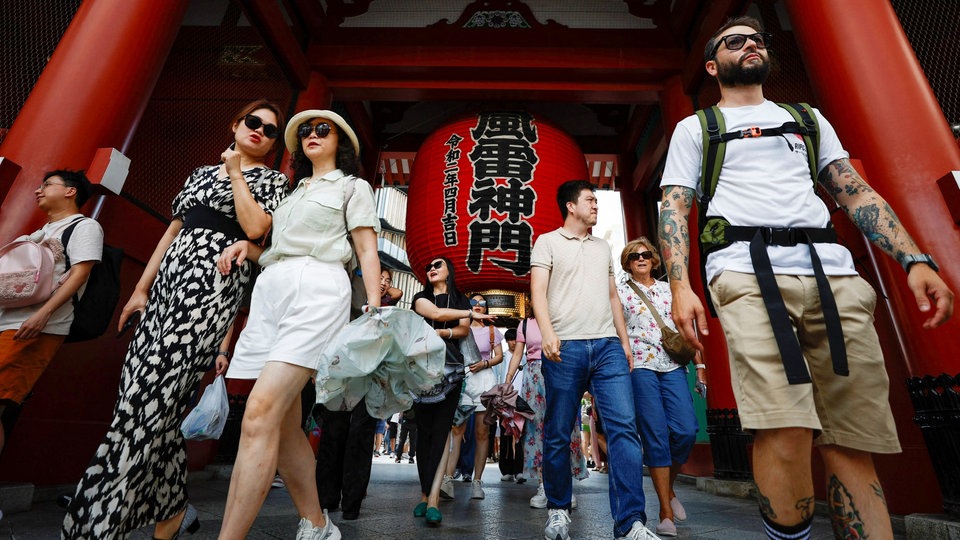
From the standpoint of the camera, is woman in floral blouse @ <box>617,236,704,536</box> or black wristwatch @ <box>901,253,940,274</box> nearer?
black wristwatch @ <box>901,253,940,274</box>

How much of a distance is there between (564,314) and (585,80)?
4785mm

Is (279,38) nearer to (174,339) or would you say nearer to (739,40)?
(174,339)

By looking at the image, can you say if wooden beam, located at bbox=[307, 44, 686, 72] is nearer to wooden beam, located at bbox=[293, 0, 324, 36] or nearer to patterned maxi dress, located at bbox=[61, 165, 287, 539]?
wooden beam, located at bbox=[293, 0, 324, 36]

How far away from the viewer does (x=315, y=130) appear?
216 centimetres

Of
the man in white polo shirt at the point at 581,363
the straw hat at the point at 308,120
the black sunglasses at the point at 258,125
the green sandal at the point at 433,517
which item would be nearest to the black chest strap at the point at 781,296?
the man in white polo shirt at the point at 581,363

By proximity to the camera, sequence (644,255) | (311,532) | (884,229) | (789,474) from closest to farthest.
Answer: (789,474) → (884,229) → (311,532) → (644,255)

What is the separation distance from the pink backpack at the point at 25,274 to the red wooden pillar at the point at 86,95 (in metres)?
0.63

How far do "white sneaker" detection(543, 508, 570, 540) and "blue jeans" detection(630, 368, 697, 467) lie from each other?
0.67m

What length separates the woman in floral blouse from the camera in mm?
2727

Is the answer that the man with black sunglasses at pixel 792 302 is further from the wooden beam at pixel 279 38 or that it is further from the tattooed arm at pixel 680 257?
the wooden beam at pixel 279 38

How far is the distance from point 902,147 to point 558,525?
288 centimetres

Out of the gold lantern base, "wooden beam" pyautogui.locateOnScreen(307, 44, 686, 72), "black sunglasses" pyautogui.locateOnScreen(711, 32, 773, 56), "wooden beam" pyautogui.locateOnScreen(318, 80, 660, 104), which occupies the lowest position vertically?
"black sunglasses" pyautogui.locateOnScreen(711, 32, 773, 56)

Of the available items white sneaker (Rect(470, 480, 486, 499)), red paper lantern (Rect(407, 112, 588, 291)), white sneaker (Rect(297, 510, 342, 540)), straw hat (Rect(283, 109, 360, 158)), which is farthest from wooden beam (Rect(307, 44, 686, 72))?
white sneaker (Rect(297, 510, 342, 540))

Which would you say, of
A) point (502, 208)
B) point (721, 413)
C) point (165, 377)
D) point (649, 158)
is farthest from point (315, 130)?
point (649, 158)
